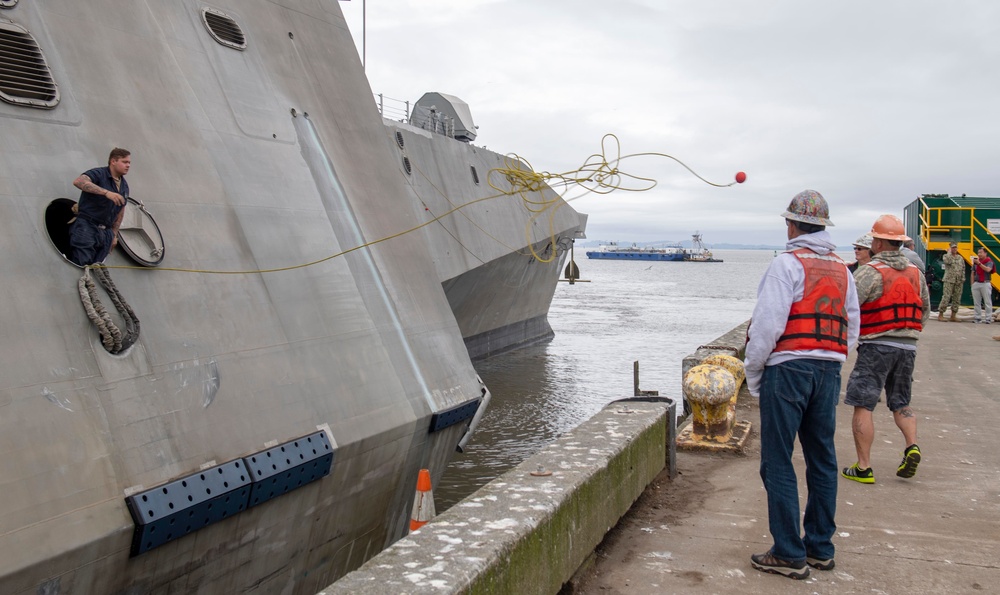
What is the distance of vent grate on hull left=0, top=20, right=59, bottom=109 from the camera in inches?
161

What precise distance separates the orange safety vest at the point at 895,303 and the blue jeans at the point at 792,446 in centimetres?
190

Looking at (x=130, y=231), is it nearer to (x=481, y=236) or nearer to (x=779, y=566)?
(x=779, y=566)

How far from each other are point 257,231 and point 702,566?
3186 mm

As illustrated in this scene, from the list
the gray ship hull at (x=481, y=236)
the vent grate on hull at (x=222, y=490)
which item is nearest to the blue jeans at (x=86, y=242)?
the vent grate on hull at (x=222, y=490)

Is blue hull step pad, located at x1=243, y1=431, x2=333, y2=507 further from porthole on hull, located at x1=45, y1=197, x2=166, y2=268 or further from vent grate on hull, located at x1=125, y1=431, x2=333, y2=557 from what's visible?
porthole on hull, located at x1=45, y1=197, x2=166, y2=268

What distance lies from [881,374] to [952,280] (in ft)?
47.1

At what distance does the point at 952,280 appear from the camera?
17984mm

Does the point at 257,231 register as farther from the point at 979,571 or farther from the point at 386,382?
Answer: the point at 979,571

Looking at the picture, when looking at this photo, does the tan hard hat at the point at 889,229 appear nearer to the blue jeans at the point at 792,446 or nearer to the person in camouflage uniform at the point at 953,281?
the blue jeans at the point at 792,446

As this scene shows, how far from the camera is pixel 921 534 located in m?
4.64

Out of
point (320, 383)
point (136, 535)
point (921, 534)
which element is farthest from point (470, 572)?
point (921, 534)

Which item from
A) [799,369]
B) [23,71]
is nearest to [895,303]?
[799,369]

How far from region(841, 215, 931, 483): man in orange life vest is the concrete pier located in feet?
1.03

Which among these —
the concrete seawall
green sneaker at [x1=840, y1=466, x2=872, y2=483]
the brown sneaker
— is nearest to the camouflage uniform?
green sneaker at [x1=840, y1=466, x2=872, y2=483]
